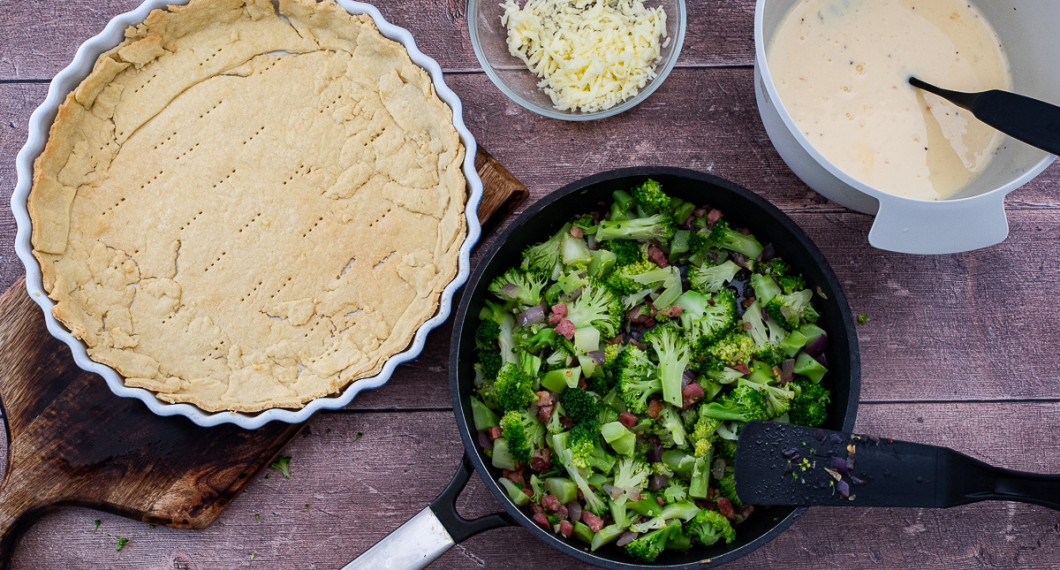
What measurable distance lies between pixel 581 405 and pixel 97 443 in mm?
1395

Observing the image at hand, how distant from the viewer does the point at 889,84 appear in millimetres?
1864

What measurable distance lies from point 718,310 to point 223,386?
4.51ft

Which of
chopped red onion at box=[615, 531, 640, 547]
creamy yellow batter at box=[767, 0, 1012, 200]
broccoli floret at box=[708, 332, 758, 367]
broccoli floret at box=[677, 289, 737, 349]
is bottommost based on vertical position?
chopped red onion at box=[615, 531, 640, 547]

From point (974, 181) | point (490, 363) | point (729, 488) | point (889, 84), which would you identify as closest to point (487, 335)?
point (490, 363)

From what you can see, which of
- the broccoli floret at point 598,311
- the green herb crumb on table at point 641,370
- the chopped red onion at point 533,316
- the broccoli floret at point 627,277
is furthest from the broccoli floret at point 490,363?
the broccoli floret at point 627,277

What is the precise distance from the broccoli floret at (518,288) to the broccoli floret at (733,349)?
49 cm

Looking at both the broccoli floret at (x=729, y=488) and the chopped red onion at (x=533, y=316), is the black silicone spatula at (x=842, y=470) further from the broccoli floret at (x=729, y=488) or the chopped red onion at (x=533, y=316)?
the chopped red onion at (x=533, y=316)

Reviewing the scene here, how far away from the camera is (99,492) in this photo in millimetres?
2035

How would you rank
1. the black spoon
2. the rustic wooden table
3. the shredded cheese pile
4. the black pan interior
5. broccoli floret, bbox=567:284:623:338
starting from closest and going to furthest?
the black spoon → the black pan interior → broccoli floret, bbox=567:284:623:338 → the shredded cheese pile → the rustic wooden table

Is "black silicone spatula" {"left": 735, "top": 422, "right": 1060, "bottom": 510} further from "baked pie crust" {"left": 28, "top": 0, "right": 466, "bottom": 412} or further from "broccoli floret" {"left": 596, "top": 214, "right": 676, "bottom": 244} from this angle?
"baked pie crust" {"left": 28, "top": 0, "right": 466, "bottom": 412}

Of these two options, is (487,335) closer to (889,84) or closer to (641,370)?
(641,370)

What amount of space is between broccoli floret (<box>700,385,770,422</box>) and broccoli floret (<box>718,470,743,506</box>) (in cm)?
17

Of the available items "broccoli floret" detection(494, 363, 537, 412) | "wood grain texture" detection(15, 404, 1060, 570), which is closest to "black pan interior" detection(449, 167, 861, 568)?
"broccoli floret" detection(494, 363, 537, 412)

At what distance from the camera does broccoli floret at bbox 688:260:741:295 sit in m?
1.95
